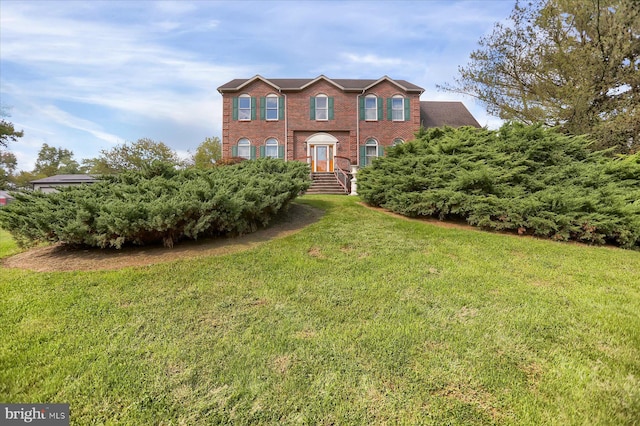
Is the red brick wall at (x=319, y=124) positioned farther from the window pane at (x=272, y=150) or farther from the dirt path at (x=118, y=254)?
the dirt path at (x=118, y=254)

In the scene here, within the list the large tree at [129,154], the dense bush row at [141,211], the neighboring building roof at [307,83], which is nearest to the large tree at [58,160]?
the large tree at [129,154]

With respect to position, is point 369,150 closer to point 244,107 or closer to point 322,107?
point 322,107

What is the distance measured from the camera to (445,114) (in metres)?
21.1

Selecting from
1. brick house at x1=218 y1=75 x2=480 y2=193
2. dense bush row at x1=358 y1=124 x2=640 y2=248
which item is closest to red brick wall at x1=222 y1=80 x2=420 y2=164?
brick house at x1=218 y1=75 x2=480 y2=193

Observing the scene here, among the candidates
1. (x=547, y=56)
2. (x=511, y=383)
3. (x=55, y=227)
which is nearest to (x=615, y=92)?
(x=547, y=56)

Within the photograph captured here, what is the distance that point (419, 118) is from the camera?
19.0m

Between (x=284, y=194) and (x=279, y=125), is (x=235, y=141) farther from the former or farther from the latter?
(x=284, y=194)

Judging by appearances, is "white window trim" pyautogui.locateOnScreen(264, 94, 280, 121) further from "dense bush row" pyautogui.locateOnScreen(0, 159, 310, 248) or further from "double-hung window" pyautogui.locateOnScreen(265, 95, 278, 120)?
"dense bush row" pyautogui.locateOnScreen(0, 159, 310, 248)

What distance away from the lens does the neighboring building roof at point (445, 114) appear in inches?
793

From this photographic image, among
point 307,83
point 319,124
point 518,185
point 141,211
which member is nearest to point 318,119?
point 319,124

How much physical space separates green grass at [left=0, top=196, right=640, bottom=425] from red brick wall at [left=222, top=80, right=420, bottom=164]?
14696mm

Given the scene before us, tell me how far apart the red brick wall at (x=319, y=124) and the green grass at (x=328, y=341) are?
14.7m

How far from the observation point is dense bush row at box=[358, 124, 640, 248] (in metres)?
5.74

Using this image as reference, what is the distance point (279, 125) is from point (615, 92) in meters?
15.4
